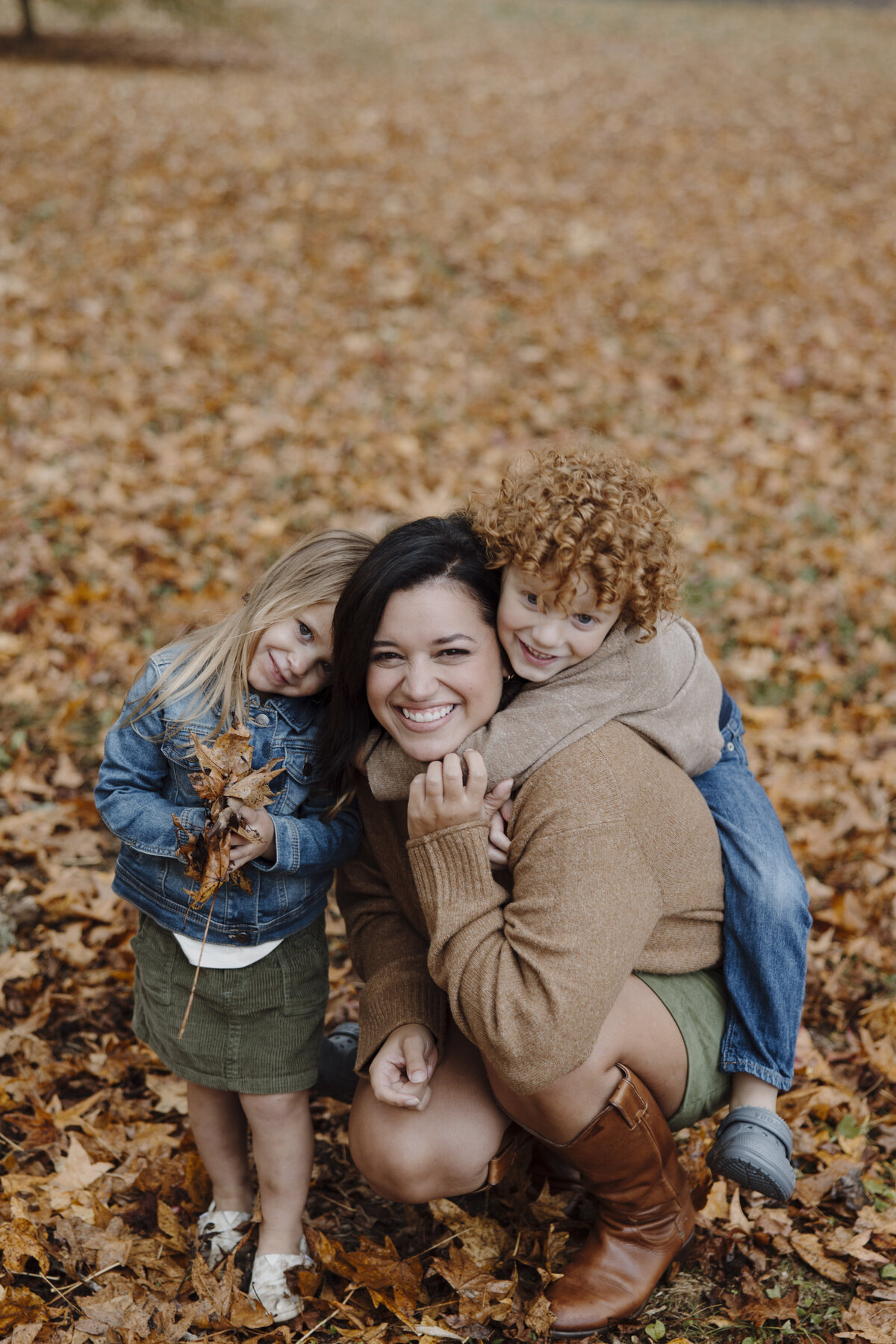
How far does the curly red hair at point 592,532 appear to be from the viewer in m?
2.07

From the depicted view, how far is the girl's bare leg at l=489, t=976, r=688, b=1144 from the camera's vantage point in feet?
6.88

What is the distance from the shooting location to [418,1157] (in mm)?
2246

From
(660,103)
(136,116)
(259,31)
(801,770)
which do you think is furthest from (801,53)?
(801,770)

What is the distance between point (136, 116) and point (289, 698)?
10.9 meters

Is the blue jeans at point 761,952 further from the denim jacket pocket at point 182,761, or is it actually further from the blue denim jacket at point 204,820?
the denim jacket pocket at point 182,761

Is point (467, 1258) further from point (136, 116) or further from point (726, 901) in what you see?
point (136, 116)

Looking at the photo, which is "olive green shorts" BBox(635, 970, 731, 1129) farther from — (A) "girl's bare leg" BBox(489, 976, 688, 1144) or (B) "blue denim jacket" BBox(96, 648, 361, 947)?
(B) "blue denim jacket" BBox(96, 648, 361, 947)

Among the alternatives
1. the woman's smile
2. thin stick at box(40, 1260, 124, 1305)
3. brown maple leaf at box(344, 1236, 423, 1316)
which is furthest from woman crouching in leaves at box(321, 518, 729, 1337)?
thin stick at box(40, 1260, 124, 1305)

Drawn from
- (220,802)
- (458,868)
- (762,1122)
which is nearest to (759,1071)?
(762,1122)

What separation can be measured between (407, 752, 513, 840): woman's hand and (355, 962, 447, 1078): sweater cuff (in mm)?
457

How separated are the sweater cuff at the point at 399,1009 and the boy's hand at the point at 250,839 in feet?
1.60

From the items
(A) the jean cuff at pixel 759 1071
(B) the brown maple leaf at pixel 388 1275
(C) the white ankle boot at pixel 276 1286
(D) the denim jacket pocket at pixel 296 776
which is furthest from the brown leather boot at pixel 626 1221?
(D) the denim jacket pocket at pixel 296 776

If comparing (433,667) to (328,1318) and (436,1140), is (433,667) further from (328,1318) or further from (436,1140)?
(328,1318)

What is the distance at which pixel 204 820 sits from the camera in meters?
2.26
